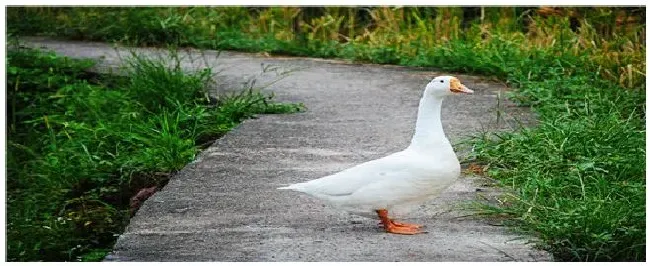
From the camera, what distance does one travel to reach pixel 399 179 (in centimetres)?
527

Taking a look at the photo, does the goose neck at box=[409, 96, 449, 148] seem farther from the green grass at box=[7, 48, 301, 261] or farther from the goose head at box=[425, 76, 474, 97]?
the green grass at box=[7, 48, 301, 261]

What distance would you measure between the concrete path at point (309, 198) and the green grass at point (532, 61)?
0.83 feet

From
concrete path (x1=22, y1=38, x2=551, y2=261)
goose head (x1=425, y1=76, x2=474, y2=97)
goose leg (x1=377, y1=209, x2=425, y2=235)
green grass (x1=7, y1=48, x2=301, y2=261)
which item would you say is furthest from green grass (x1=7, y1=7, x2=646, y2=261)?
green grass (x1=7, y1=48, x2=301, y2=261)

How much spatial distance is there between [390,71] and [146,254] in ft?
19.2

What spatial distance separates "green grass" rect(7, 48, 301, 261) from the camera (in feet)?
22.6

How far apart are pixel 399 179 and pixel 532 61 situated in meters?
4.89

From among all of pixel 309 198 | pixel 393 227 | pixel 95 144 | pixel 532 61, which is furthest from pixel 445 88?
pixel 532 61

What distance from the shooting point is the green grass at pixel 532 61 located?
18.1 feet

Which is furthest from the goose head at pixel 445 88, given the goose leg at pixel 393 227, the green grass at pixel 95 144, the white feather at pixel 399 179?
the green grass at pixel 95 144

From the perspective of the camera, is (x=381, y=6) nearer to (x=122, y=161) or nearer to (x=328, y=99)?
A: (x=328, y=99)

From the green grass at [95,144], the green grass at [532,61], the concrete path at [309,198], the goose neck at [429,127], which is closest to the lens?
the concrete path at [309,198]

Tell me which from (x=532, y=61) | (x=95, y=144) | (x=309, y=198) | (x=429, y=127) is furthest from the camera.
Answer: (x=532, y=61)

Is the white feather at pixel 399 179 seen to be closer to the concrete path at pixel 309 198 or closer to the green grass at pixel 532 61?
the concrete path at pixel 309 198

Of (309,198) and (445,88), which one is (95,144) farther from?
(445,88)
